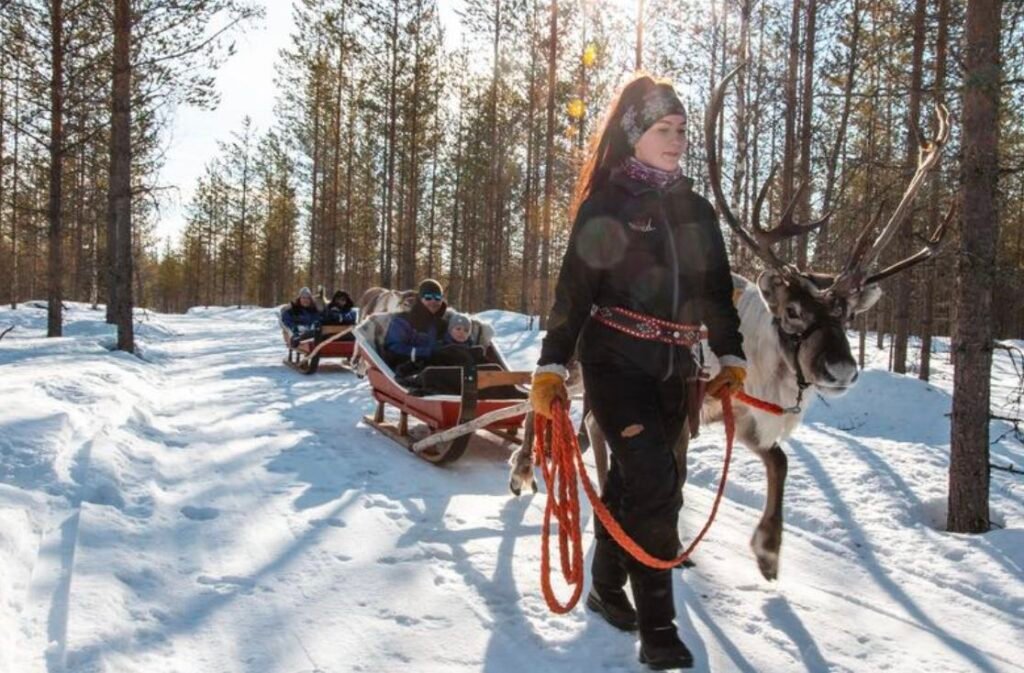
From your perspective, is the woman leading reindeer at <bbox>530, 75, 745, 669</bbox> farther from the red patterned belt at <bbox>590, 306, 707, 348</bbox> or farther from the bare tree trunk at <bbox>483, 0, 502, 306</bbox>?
the bare tree trunk at <bbox>483, 0, 502, 306</bbox>

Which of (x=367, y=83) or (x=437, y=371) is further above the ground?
(x=367, y=83)

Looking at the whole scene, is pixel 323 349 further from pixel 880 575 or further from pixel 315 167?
pixel 315 167

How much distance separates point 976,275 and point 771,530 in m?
2.40

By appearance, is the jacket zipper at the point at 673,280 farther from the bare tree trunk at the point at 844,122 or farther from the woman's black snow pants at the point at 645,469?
the bare tree trunk at the point at 844,122

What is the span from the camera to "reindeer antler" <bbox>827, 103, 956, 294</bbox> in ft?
12.0

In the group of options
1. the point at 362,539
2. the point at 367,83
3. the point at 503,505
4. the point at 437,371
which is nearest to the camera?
→ the point at 362,539

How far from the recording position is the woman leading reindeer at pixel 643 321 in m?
2.68

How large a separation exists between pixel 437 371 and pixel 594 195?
346cm

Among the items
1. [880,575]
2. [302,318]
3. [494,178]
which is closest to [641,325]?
[880,575]

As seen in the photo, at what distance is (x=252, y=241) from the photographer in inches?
1555

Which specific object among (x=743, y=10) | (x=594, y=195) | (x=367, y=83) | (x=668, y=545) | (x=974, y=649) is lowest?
(x=974, y=649)

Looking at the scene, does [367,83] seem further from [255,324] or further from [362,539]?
[362,539]

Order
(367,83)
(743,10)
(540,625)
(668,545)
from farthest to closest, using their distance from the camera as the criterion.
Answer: (367,83) < (743,10) < (540,625) < (668,545)

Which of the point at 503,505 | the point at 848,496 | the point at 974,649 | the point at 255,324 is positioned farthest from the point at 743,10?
the point at 255,324
